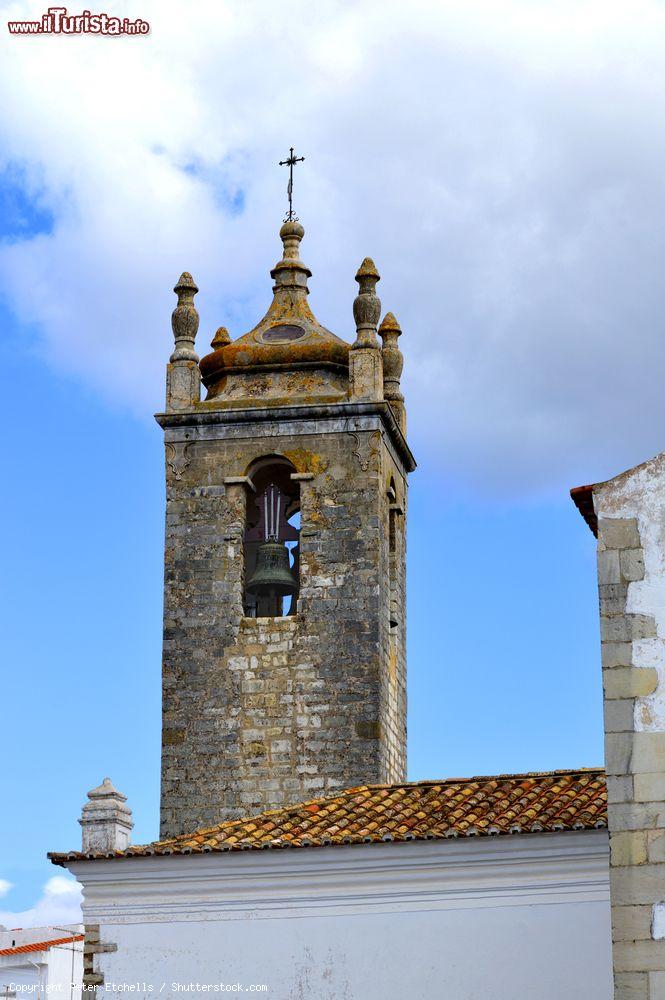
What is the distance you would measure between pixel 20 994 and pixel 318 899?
11059 millimetres

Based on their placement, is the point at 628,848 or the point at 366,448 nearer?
the point at 628,848

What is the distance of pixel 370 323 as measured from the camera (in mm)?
28297

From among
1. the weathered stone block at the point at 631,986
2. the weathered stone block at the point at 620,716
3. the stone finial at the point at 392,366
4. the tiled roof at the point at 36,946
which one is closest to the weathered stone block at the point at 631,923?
the weathered stone block at the point at 631,986

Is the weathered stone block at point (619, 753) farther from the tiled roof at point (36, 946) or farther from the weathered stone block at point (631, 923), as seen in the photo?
the tiled roof at point (36, 946)

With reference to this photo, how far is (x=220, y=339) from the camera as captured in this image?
2978 cm

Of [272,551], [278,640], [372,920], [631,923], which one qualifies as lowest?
[631,923]

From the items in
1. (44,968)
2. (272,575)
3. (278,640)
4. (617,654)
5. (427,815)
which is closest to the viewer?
(617,654)

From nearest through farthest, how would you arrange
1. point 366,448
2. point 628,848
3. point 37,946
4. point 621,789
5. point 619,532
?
point 628,848
point 621,789
point 619,532
point 366,448
point 37,946

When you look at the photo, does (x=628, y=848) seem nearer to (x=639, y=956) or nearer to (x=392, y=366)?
(x=639, y=956)

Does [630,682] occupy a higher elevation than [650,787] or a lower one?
higher

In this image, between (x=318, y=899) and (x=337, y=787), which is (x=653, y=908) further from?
(x=337, y=787)

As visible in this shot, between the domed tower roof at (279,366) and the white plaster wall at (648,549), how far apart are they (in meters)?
11.7

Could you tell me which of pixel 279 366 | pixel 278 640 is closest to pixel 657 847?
pixel 278 640

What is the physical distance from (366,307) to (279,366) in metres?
1.36
